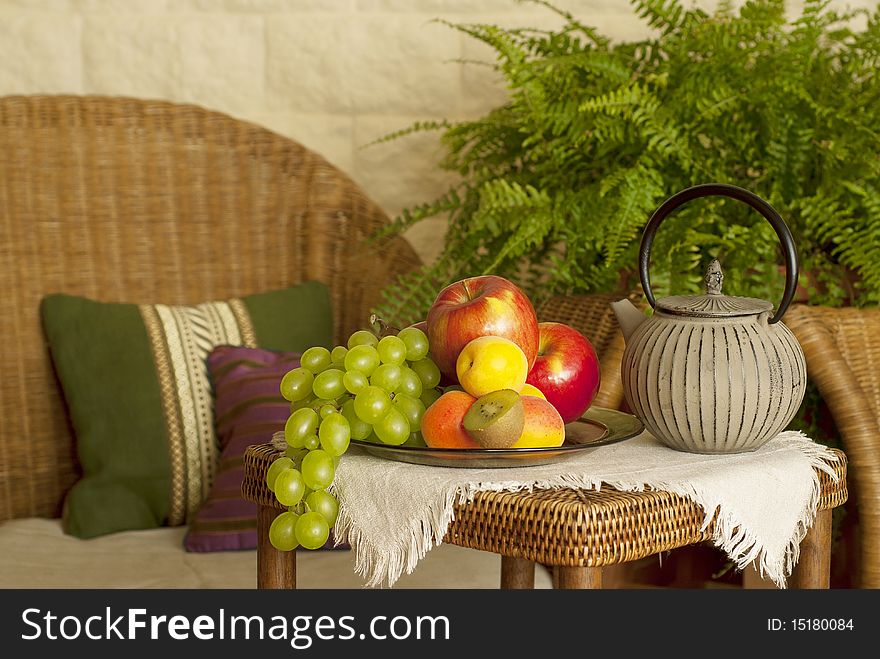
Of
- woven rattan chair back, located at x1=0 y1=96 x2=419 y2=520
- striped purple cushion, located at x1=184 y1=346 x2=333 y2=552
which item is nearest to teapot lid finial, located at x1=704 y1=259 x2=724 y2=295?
striped purple cushion, located at x1=184 y1=346 x2=333 y2=552

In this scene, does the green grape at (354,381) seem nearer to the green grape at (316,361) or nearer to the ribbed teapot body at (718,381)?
the green grape at (316,361)

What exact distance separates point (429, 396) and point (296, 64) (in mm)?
1194

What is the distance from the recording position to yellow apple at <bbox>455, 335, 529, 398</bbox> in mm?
882

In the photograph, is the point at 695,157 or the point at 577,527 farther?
the point at 695,157

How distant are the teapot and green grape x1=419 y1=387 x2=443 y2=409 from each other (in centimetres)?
17

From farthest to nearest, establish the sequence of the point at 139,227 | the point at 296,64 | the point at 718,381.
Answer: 1. the point at 296,64
2. the point at 139,227
3. the point at 718,381

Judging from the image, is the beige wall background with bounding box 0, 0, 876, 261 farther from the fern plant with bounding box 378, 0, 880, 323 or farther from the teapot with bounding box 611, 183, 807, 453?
the teapot with bounding box 611, 183, 807, 453

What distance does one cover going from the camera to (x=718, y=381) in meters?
0.91

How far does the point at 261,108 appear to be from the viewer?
201 centimetres

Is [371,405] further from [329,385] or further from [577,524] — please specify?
[577,524]

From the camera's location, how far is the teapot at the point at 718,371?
2.97ft

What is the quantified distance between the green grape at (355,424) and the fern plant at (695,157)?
2.02 ft

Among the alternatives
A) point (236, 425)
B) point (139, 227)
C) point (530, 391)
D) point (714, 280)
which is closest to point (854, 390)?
point (714, 280)

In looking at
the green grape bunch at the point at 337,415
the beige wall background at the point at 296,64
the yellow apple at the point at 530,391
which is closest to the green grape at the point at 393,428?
the green grape bunch at the point at 337,415
